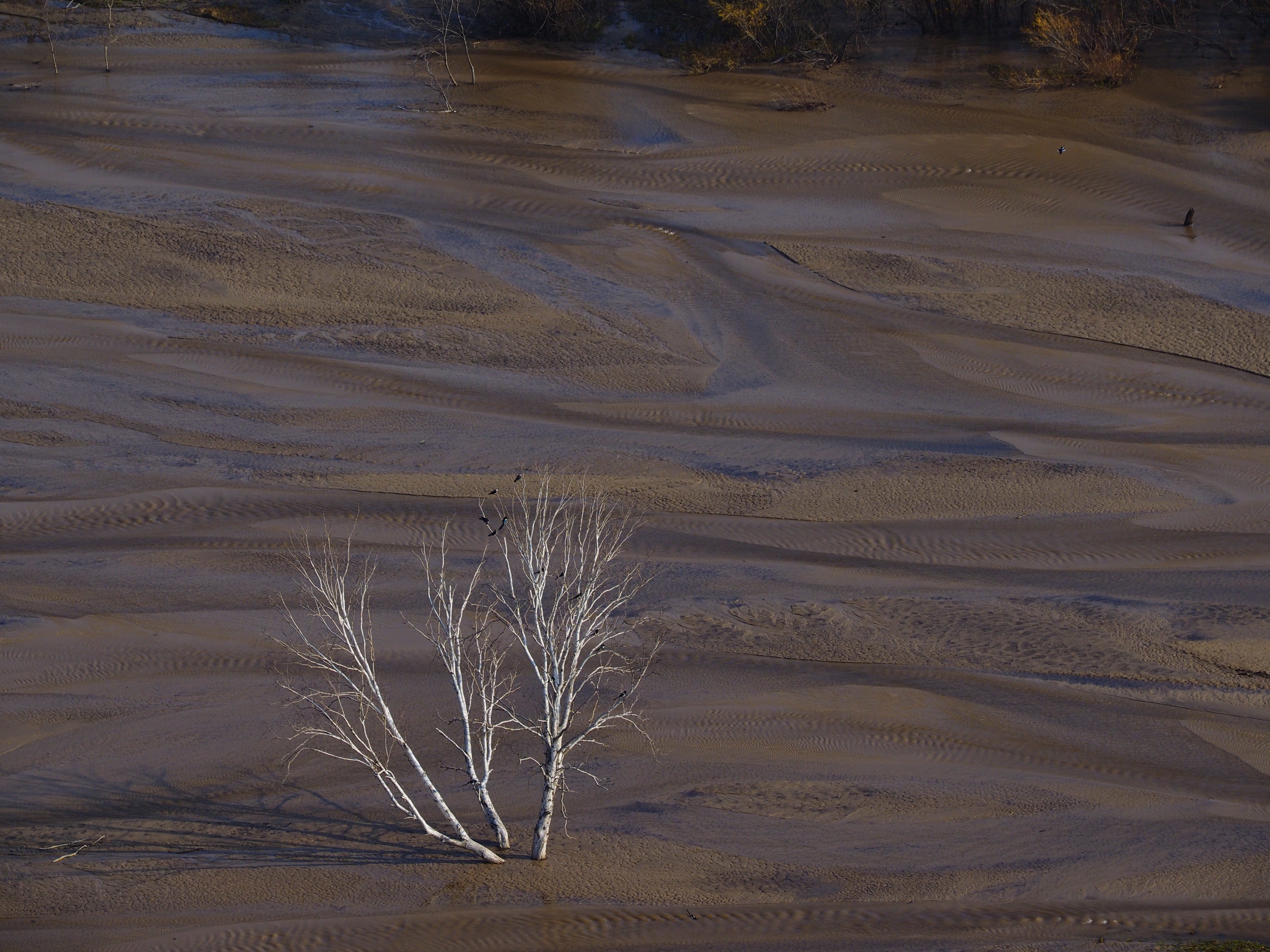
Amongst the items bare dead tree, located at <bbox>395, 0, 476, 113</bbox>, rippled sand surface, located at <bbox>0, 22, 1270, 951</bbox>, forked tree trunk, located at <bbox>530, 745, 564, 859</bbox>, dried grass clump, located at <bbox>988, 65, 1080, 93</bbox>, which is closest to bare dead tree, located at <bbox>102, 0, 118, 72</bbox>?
rippled sand surface, located at <bbox>0, 22, 1270, 951</bbox>

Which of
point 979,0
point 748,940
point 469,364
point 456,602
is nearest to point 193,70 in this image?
point 469,364

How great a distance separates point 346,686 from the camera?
12344 millimetres

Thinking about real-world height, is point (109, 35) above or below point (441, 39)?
below

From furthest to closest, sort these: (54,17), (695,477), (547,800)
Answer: (54,17), (695,477), (547,800)

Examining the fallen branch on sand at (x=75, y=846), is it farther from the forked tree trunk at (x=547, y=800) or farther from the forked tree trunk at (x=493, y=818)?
the forked tree trunk at (x=547, y=800)

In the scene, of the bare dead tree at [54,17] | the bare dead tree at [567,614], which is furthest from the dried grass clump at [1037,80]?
the bare dead tree at [54,17]

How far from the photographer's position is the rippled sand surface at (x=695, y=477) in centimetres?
1020

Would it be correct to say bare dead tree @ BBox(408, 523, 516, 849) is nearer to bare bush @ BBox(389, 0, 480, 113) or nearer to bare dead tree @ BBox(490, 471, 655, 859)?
bare dead tree @ BBox(490, 471, 655, 859)

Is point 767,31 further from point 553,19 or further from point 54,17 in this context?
point 54,17

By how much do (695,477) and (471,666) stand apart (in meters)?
5.63

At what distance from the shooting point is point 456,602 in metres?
13.4

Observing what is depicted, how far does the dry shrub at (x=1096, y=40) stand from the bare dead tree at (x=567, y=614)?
1783 cm

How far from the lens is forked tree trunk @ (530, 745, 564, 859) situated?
9.60 metres

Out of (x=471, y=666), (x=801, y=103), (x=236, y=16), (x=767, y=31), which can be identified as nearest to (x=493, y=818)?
(x=471, y=666)
